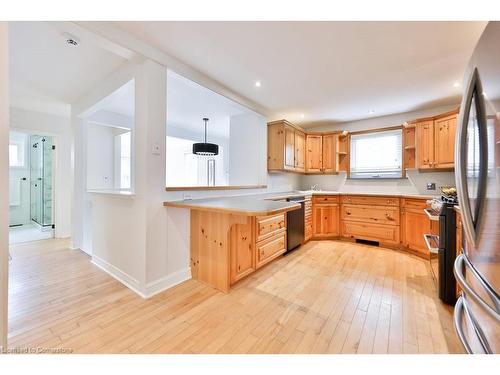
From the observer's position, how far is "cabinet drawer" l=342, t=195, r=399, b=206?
332 centimetres

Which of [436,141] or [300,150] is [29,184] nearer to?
[300,150]

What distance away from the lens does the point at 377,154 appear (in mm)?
3939

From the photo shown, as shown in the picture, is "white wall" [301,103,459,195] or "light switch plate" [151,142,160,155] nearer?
"light switch plate" [151,142,160,155]

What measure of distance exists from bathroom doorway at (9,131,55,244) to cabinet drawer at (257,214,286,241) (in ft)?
16.0

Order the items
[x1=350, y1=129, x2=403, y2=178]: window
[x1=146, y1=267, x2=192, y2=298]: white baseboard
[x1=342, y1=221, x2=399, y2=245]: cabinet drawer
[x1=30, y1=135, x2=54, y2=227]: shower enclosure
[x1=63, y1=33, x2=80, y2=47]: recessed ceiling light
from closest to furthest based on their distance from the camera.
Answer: [x1=63, y1=33, x2=80, y2=47]: recessed ceiling light < [x1=146, y1=267, x2=192, y2=298]: white baseboard < [x1=342, y1=221, x2=399, y2=245]: cabinet drawer < [x1=350, y1=129, x2=403, y2=178]: window < [x1=30, y1=135, x2=54, y2=227]: shower enclosure

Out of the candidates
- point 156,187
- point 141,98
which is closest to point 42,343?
point 156,187

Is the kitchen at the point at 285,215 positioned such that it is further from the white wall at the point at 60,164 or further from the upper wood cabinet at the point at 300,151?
the white wall at the point at 60,164

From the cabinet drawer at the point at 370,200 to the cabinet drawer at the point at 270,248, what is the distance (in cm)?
159

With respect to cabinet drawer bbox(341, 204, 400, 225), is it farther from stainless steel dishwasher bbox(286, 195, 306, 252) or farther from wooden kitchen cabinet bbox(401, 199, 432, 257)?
stainless steel dishwasher bbox(286, 195, 306, 252)

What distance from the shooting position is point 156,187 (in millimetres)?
1992

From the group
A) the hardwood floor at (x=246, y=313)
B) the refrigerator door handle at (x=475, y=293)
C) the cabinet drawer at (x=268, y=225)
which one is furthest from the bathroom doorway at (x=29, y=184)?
the refrigerator door handle at (x=475, y=293)

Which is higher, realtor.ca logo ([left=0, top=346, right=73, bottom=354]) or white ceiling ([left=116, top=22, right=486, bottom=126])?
white ceiling ([left=116, top=22, right=486, bottom=126])

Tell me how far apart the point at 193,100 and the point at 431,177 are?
4128mm

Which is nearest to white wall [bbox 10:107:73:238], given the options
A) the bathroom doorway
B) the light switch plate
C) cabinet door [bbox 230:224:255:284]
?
the bathroom doorway
